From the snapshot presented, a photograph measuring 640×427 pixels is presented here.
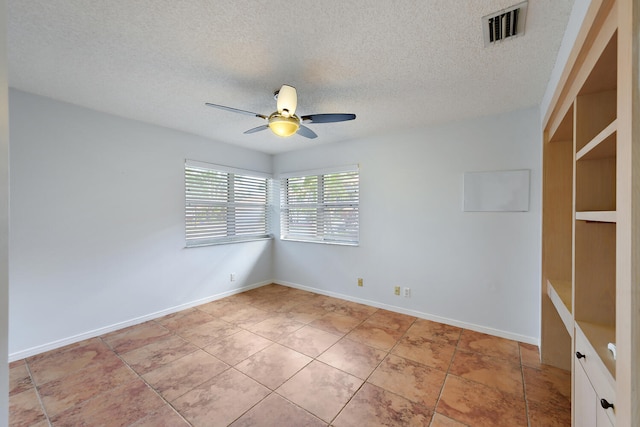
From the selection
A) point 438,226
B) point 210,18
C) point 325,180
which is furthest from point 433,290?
point 210,18

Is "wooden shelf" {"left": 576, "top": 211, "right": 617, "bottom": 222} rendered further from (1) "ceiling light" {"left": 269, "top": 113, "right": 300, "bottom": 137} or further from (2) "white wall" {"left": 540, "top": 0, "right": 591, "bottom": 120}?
(1) "ceiling light" {"left": 269, "top": 113, "right": 300, "bottom": 137}

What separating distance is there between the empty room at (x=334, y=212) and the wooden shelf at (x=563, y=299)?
3cm

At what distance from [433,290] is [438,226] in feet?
2.63

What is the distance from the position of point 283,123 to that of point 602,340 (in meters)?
2.19

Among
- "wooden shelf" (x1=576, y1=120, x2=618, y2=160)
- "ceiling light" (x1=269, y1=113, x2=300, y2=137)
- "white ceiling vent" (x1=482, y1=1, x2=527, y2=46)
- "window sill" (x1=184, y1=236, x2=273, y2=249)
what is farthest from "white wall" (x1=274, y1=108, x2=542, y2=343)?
"ceiling light" (x1=269, y1=113, x2=300, y2=137)

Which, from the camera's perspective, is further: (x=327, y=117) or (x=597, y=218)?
(x=327, y=117)

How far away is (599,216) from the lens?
101cm

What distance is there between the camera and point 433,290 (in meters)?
3.11

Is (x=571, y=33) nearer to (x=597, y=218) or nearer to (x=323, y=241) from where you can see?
(x=597, y=218)

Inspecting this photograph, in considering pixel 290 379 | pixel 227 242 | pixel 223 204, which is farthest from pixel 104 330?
pixel 290 379

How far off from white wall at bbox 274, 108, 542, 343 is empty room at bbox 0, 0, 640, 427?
1.0 inches

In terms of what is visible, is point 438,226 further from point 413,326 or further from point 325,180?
point 325,180

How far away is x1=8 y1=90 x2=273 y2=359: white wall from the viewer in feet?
7.54


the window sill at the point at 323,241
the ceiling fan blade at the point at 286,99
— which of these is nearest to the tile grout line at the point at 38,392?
the ceiling fan blade at the point at 286,99
